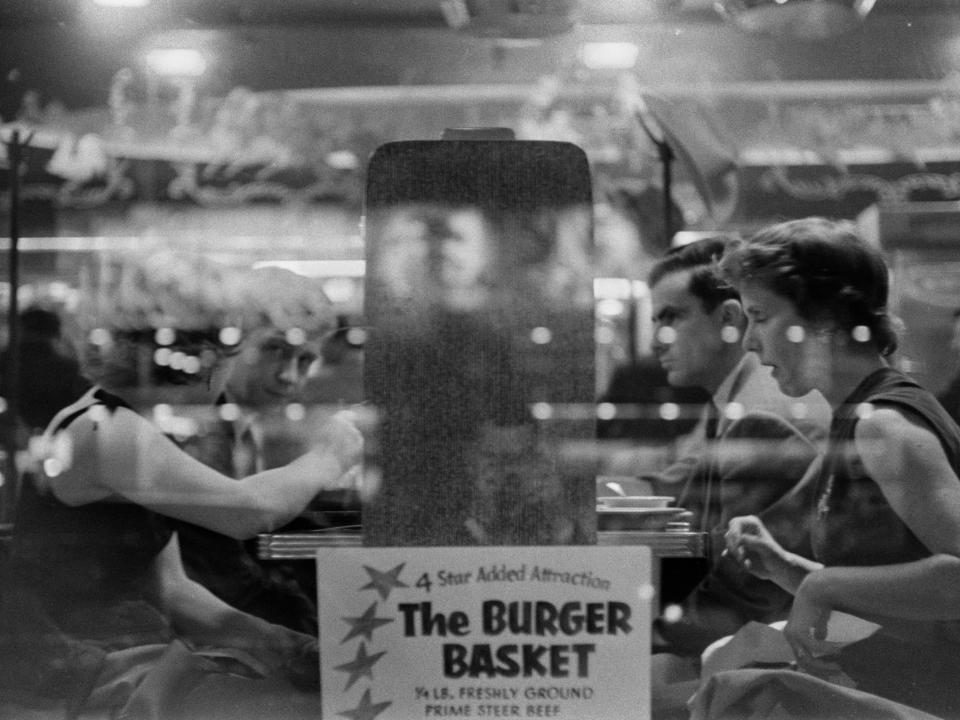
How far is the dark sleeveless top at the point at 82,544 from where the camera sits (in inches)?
82.2

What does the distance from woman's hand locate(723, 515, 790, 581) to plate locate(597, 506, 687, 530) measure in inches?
4.7

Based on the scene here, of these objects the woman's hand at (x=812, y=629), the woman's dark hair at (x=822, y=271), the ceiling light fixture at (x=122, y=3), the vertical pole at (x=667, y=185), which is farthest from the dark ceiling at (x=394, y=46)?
the woman's hand at (x=812, y=629)

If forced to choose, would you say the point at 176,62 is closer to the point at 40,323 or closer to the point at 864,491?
the point at 40,323

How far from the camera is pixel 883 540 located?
6.66 ft

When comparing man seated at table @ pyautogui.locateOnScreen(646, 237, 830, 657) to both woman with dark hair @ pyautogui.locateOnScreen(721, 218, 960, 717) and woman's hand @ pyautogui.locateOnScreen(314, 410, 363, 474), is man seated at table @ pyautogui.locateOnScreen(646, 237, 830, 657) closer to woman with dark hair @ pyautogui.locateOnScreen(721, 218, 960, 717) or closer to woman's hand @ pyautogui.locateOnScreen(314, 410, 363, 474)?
woman with dark hair @ pyautogui.locateOnScreen(721, 218, 960, 717)

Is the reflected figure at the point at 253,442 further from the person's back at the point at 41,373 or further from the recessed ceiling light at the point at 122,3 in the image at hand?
the recessed ceiling light at the point at 122,3

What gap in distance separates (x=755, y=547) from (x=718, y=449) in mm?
195

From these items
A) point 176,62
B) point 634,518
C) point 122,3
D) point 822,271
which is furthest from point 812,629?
point 122,3

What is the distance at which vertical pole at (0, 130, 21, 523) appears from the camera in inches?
82.9

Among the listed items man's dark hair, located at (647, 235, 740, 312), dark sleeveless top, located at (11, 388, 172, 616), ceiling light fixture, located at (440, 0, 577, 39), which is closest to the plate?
man's dark hair, located at (647, 235, 740, 312)

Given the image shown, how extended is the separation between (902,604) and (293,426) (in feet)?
3.78

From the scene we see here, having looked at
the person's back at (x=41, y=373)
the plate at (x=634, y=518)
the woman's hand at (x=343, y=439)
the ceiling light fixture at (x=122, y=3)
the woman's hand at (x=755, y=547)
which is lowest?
the woman's hand at (x=755, y=547)

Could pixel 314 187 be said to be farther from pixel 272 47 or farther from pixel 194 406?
pixel 194 406

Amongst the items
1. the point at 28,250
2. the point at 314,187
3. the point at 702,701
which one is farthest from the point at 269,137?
the point at 702,701
